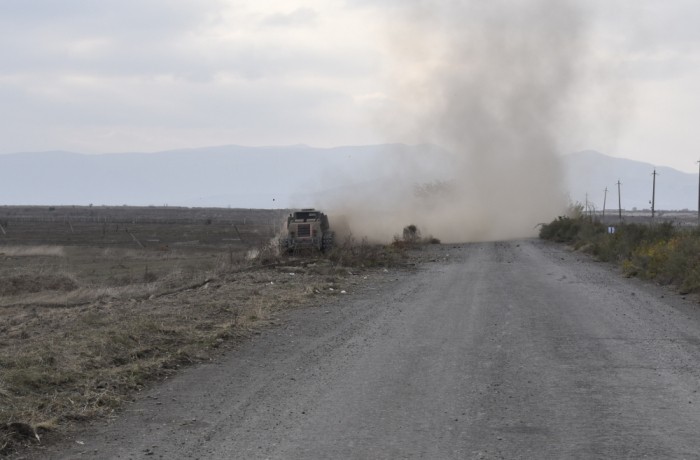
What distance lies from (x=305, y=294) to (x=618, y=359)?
9104 mm

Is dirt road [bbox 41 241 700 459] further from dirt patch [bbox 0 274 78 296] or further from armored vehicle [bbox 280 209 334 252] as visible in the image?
armored vehicle [bbox 280 209 334 252]

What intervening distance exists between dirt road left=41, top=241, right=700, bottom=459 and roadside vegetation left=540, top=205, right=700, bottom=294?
5.28 meters

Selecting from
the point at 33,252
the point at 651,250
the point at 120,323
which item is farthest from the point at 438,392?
the point at 33,252

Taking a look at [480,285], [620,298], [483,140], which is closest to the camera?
[620,298]

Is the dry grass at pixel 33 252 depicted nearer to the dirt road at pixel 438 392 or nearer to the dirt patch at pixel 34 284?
the dirt patch at pixel 34 284

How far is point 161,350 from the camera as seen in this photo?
10.7m

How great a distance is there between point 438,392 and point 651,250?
719 inches

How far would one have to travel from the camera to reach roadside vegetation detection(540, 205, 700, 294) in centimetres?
2000

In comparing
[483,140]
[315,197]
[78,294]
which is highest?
[483,140]

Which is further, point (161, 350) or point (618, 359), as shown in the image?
point (161, 350)

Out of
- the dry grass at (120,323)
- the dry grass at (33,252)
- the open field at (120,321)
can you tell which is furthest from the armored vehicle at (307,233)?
the dry grass at (33,252)

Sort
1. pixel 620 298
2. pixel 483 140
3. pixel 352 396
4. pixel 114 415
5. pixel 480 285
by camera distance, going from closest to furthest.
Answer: pixel 114 415, pixel 352 396, pixel 620 298, pixel 480 285, pixel 483 140

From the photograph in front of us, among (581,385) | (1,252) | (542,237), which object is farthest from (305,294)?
(542,237)

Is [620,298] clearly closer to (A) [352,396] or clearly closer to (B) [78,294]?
(A) [352,396]
